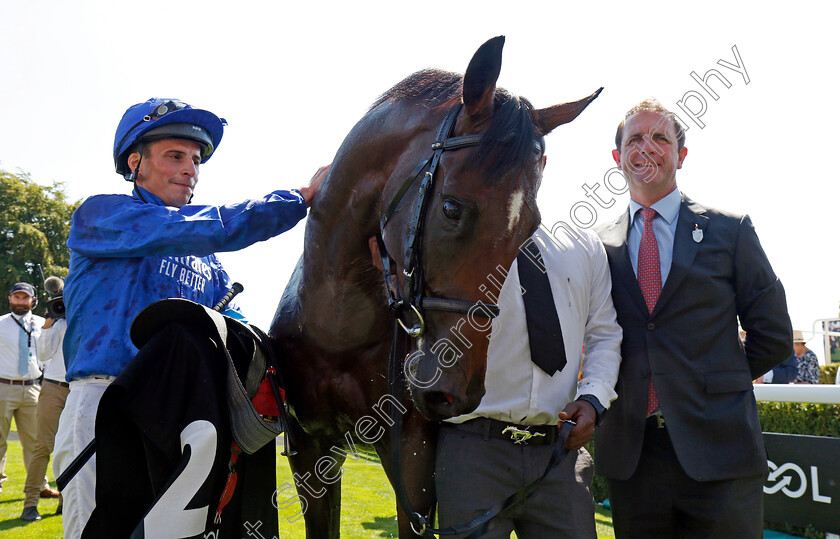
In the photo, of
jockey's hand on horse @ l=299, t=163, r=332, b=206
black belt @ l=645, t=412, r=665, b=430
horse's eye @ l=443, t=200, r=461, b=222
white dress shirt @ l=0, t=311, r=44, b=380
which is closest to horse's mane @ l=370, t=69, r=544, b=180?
horse's eye @ l=443, t=200, r=461, b=222

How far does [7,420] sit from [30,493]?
1315mm

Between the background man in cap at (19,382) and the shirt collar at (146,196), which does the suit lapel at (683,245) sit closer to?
the shirt collar at (146,196)

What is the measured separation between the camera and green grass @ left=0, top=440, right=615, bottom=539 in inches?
207

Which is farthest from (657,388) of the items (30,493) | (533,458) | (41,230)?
(41,230)

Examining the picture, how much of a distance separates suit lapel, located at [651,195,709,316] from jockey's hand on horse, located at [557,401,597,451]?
638mm

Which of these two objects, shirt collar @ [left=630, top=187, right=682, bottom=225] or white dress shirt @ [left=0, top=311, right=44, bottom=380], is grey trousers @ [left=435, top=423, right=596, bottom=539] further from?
white dress shirt @ [left=0, top=311, right=44, bottom=380]

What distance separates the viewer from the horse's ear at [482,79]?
1771 millimetres

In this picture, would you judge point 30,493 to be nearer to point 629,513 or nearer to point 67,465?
point 67,465

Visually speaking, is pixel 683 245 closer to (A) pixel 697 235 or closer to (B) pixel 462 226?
(A) pixel 697 235

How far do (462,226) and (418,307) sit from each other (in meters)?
0.27

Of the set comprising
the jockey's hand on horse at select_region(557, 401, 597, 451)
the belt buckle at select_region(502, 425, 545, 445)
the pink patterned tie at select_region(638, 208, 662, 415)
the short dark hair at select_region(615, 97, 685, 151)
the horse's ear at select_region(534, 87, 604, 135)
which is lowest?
the belt buckle at select_region(502, 425, 545, 445)

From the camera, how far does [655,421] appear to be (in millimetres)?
2436

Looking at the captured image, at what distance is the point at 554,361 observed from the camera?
2039 millimetres

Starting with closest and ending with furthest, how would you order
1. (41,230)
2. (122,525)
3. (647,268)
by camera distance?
1. (122,525)
2. (647,268)
3. (41,230)
